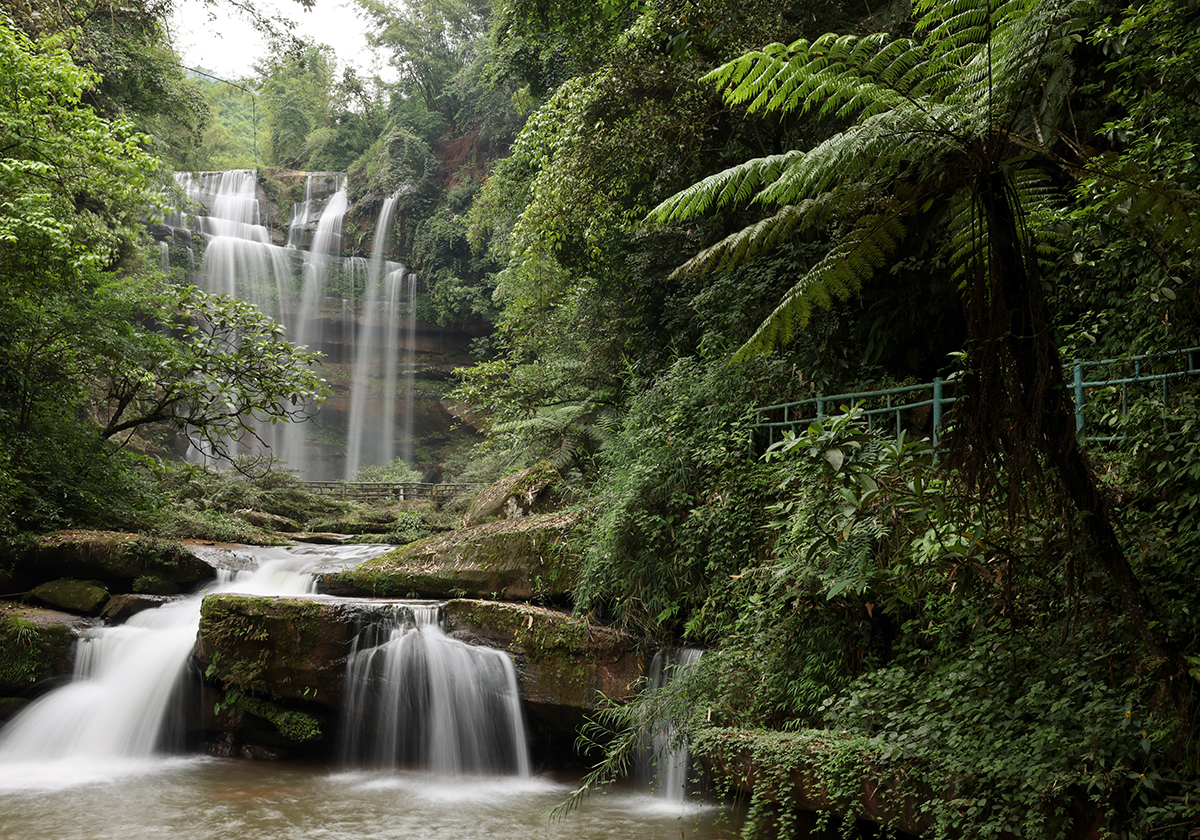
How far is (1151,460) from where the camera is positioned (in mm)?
4309

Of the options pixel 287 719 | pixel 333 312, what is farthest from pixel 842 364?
pixel 333 312

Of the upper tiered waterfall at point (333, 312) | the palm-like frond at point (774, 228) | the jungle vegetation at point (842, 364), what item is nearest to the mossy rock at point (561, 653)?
the jungle vegetation at point (842, 364)

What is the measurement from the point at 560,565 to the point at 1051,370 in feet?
18.8

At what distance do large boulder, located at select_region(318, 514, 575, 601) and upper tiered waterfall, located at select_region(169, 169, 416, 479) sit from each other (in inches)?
855

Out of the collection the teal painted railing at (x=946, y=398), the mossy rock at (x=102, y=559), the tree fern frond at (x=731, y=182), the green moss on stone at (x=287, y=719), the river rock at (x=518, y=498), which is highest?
the tree fern frond at (x=731, y=182)

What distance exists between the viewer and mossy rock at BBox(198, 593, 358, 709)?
7.68 meters

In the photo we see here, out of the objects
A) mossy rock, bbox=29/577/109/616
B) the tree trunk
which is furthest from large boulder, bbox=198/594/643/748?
the tree trunk

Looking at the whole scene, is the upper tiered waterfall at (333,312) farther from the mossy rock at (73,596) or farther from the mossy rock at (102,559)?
the mossy rock at (73,596)

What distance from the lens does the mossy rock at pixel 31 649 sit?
809 cm

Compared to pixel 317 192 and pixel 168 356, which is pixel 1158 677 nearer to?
pixel 168 356

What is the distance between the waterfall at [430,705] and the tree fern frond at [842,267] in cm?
454

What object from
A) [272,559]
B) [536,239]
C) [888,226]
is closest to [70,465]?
[272,559]

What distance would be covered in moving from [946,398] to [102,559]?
1021cm

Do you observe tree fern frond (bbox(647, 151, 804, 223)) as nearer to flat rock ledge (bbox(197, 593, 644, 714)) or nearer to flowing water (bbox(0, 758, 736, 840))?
flat rock ledge (bbox(197, 593, 644, 714))
